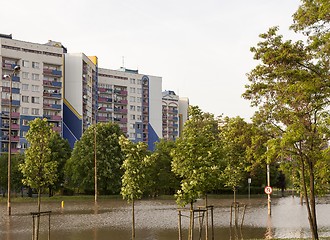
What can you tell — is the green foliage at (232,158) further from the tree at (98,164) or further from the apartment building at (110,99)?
the apartment building at (110,99)

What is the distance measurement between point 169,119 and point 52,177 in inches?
5810

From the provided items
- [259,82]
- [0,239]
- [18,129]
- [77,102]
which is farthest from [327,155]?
[77,102]

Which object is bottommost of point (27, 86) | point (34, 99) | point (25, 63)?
point (34, 99)

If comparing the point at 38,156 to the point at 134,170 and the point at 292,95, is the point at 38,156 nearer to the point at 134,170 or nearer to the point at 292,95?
the point at 134,170

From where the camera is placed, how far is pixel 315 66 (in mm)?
19203

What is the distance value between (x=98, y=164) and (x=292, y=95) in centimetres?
5635

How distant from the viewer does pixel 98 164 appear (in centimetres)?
7400

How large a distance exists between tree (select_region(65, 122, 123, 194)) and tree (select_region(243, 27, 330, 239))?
52674 mm

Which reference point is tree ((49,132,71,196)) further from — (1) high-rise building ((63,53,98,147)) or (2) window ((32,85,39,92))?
(1) high-rise building ((63,53,98,147))

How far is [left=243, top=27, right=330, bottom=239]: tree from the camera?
1834cm

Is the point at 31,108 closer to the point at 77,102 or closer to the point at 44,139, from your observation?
the point at 77,102

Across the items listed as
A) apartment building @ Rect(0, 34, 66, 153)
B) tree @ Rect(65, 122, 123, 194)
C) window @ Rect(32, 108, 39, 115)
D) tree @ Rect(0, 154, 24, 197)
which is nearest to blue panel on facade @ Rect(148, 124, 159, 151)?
apartment building @ Rect(0, 34, 66, 153)

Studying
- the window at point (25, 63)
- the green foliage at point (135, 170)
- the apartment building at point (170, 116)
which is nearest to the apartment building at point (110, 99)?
the window at point (25, 63)

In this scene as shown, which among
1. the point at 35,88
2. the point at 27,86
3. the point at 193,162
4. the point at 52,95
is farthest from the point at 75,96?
the point at 193,162
